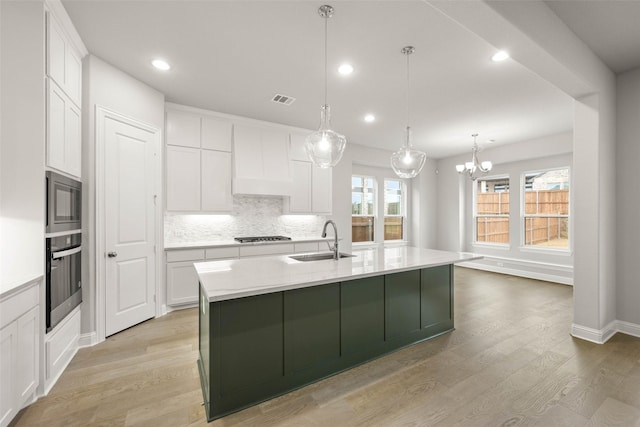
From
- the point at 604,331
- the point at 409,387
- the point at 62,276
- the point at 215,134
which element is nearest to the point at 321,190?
the point at 215,134

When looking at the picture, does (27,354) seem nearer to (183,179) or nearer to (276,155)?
(183,179)

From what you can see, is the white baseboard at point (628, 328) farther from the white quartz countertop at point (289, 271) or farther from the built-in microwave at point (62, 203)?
the built-in microwave at point (62, 203)

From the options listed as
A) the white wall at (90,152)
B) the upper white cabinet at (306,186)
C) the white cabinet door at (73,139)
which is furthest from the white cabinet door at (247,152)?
the white cabinet door at (73,139)

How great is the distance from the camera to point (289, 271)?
2.23 m

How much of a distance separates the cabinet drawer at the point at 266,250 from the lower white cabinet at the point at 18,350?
2.40 metres

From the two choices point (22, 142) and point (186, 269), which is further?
point (186, 269)

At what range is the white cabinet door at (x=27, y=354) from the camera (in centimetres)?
181

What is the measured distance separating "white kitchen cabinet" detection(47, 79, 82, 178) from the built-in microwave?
95 mm

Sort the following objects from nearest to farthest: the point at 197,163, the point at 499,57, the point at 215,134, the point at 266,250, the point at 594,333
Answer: the point at 499,57
the point at 594,333
the point at 197,163
the point at 215,134
the point at 266,250

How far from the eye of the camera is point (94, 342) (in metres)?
2.82

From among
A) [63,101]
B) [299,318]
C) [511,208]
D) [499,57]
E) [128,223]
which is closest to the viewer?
[299,318]

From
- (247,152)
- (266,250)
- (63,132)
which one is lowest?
(266,250)

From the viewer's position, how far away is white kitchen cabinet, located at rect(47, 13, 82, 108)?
2133mm

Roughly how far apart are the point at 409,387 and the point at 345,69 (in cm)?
298
